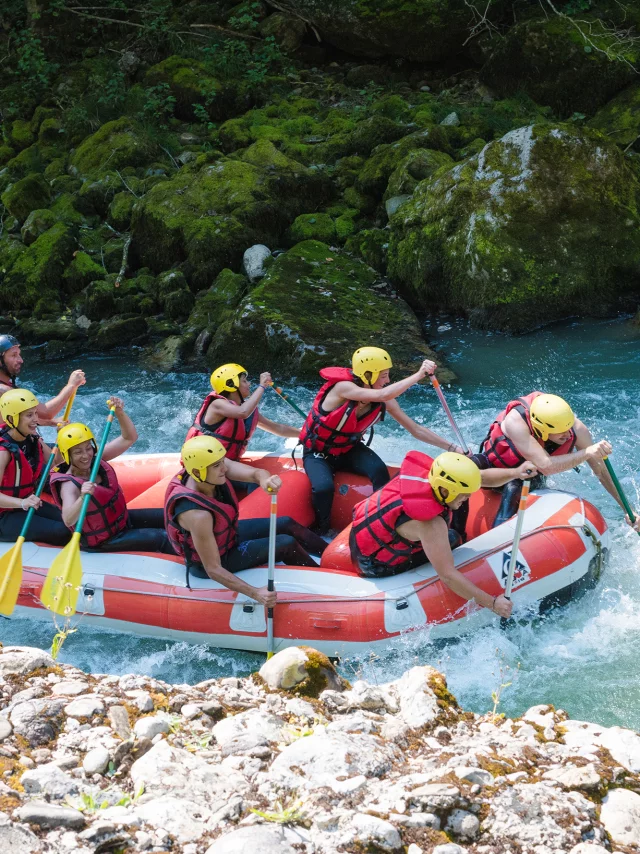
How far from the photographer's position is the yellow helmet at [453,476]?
4.70 meters

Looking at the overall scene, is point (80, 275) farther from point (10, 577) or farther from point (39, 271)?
point (10, 577)

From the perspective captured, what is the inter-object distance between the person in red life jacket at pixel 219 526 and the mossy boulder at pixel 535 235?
17.7ft

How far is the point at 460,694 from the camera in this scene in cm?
505

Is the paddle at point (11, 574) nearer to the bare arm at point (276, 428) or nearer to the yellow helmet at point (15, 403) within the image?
the yellow helmet at point (15, 403)

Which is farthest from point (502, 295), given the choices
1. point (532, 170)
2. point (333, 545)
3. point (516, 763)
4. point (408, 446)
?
point (516, 763)

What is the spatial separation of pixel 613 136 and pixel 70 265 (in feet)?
26.2

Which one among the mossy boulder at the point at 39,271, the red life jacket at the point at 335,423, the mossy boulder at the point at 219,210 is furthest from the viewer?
the mossy boulder at the point at 39,271

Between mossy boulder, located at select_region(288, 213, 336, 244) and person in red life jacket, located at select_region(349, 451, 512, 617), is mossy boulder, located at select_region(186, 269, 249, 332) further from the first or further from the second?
person in red life jacket, located at select_region(349, 451, 512, 617)

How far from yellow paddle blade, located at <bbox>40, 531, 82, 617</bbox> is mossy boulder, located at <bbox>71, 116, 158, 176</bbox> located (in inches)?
382

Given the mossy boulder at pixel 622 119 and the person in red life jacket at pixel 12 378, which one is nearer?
the person in red life jacket at pixel 12 378

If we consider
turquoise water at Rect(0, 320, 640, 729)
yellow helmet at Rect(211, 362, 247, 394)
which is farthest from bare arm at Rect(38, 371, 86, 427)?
turquoise water at Rect(0, 320, 640, 729)

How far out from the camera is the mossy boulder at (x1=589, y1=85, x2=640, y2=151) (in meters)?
12.2

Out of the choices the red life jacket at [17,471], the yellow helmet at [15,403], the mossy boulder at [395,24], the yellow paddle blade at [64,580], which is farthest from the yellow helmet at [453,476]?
the mossy boulder at [395,24]

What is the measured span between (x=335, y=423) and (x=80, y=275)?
6797 millimetres
